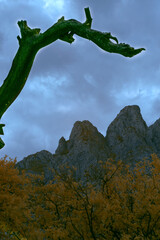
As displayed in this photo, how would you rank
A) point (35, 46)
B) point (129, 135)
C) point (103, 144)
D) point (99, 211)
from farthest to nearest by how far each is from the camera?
point (103, 144) → point (129, 135) → point (99, 211) → point (35, 46)

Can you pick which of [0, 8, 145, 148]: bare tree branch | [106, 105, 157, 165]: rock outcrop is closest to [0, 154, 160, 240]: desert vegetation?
[0, 8, 145, 148]: bare tree branch

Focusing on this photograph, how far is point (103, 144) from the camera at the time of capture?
89.9 metres

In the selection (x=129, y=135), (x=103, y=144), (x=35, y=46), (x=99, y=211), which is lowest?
(x=99, y=211)

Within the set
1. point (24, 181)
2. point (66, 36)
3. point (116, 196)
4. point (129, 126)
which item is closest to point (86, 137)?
point (129, 126)

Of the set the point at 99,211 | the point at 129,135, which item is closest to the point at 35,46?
the point at 99,211

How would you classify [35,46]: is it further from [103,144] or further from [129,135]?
[103,144]

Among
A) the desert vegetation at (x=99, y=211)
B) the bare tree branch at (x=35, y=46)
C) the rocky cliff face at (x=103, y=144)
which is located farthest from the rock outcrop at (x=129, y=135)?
the bare tree branch at (x=35, y=46)

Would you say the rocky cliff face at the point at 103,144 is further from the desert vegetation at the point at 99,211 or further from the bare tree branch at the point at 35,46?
the bare tree branch at the point at 35,46

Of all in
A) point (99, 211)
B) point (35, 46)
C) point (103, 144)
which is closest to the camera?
point (35, 46)

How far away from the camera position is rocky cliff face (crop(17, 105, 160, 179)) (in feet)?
268

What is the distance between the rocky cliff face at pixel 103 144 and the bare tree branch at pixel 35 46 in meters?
76.6

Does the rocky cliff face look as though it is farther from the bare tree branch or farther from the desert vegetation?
the bare tree branch

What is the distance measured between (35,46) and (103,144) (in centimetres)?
8763

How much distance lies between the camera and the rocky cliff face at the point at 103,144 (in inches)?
3214
